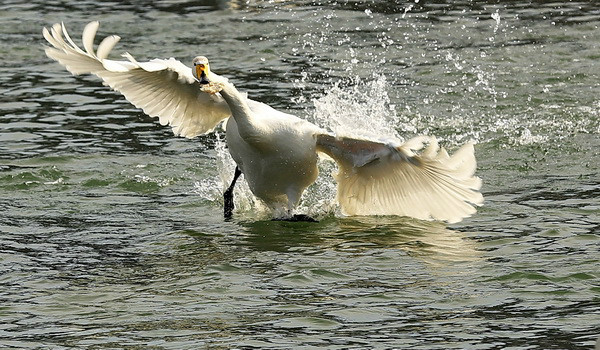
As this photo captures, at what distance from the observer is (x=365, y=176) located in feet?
35.1

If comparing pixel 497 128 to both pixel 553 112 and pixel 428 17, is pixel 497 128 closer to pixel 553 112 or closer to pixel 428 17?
pixel 553 112

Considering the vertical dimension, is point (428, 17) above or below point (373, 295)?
above

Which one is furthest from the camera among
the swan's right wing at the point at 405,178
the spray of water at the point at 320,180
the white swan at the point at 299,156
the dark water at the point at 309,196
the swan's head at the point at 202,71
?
the spray of water at the point at 320,180

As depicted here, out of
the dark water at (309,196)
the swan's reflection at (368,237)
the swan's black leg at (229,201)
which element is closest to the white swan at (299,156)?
the swan's reflection at (368,237)

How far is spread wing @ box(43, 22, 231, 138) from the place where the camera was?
35.3 ft

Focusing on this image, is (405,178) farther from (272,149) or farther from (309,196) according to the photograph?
(309,196)

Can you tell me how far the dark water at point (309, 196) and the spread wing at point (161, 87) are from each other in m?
0.76

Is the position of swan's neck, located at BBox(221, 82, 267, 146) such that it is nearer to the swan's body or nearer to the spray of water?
the swan's body

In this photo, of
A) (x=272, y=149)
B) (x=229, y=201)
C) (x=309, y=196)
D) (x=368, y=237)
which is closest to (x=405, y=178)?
(x=368, y=237)

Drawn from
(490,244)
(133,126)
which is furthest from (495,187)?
(133,126)

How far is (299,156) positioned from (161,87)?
5.72 feet

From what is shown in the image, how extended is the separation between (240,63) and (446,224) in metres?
7.20

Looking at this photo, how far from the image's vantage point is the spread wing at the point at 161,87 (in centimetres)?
1077

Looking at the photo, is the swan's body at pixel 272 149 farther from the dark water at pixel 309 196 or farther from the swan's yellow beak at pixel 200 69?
the dark water at pixel 309 196
